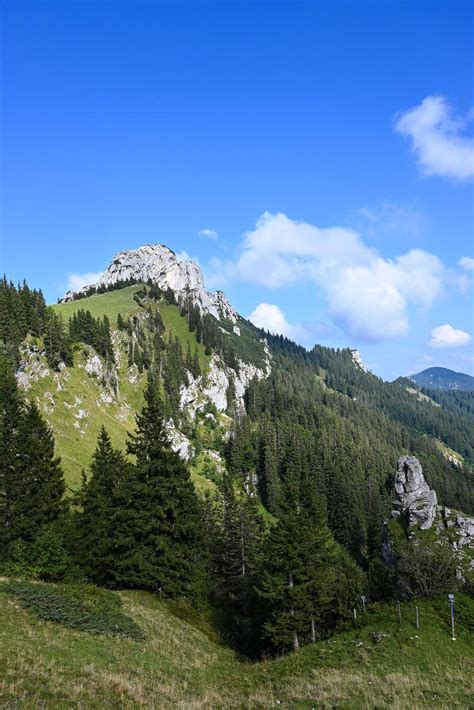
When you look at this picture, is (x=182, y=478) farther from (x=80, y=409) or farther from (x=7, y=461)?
(x=80, y=409)

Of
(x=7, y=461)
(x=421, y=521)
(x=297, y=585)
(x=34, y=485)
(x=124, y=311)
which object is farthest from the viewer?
(x=124, y=311)

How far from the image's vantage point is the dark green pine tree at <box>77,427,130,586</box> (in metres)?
38.3

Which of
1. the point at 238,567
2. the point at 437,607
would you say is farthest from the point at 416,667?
the point at 238,567

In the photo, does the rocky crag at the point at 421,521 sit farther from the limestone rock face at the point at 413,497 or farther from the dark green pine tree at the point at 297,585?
the dark green pine tree at the point at 297,585

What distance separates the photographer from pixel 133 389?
135 m

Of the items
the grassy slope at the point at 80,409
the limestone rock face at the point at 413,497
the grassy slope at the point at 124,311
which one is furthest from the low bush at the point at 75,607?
the grassy slope at the point at 124,311

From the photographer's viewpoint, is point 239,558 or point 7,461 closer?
point 7,461

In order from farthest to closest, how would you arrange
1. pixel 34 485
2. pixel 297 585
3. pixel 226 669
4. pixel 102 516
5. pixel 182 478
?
pixel 102 516 → pixel 34 485 → pixel 182 478 → pixel 297 585 → pixel 226 669

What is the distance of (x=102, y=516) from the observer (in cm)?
4209

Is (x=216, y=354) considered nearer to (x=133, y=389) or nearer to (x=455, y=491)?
(x=133, y=389)

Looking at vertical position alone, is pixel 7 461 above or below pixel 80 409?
below

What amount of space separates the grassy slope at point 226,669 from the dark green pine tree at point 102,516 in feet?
39.4

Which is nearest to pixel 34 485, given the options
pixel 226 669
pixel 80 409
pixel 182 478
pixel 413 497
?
pixel 182 478

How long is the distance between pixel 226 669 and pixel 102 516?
907 inches
